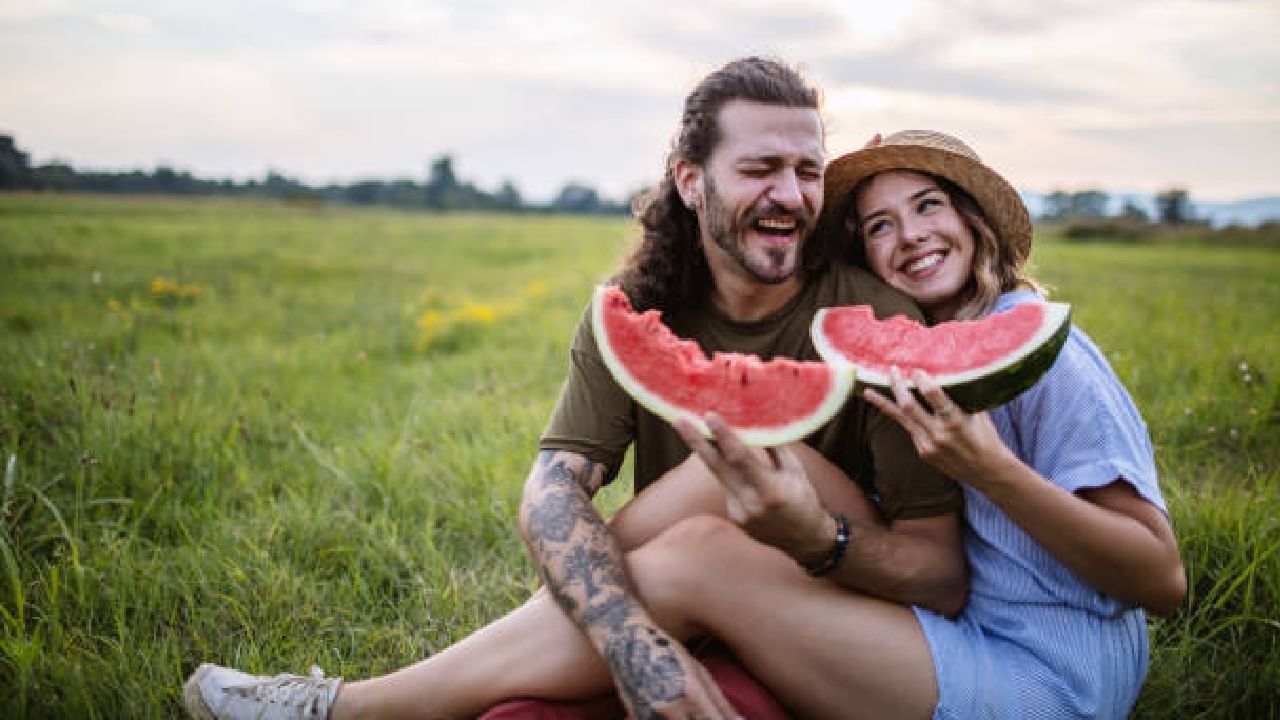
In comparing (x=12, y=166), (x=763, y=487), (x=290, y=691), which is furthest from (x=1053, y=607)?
(x=12, y=166)

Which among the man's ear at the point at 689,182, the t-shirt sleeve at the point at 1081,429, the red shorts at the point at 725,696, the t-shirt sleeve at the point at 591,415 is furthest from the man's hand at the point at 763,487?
the man's ear at the point at 689,182

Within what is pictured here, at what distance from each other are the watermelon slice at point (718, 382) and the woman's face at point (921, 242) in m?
0.79

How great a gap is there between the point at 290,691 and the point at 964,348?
226cm

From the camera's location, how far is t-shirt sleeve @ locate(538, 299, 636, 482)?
8.74ft

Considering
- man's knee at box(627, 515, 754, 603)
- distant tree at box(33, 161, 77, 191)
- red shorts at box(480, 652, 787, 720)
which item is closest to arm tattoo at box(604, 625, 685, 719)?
man's knee at box(627, 515, 754, 603)

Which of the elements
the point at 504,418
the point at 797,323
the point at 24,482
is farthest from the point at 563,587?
the point at 24,482

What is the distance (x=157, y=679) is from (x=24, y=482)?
1.70 metres

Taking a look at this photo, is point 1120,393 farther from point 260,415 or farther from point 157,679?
point 260,415

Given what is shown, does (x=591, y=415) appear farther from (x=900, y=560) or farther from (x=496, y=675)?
(x=900, y=560)

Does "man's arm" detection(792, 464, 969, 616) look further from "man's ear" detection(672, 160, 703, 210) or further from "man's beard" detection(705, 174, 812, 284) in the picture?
"man's ear" detection(672, 160, 703, 210)

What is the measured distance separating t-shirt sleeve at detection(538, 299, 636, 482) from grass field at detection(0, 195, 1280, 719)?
77 cm

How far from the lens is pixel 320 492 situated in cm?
390

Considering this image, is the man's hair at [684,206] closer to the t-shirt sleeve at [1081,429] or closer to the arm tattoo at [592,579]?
the arm tattoo at [592,579]

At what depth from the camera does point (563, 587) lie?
2.28m
